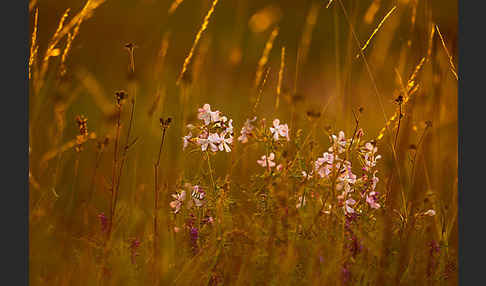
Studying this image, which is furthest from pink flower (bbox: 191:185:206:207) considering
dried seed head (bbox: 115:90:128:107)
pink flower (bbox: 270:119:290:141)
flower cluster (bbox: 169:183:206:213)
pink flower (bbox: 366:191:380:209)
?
pink flower (bbox: 366:191:380:209)

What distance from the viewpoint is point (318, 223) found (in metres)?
2.19

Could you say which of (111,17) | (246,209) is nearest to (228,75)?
(111,17)

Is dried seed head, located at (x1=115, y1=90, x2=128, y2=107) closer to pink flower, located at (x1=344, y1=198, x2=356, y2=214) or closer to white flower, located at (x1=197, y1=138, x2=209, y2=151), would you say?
white flower, located at (x1=197, y1=138, x2=209, y2=151)

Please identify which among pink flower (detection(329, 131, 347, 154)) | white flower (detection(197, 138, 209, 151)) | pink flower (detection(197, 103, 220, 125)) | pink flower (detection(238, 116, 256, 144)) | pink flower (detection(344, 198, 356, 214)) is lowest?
pink flower (detection(344, 198, 356, 214))

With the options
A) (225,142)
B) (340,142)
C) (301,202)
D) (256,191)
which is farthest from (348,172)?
(225,142)

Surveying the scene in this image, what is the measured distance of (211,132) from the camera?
2377mm

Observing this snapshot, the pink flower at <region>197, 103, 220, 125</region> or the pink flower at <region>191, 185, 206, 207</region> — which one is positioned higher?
the pink flower at <region>197, 103, 220, 125</region>

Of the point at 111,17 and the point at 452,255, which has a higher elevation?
the point at 111,17

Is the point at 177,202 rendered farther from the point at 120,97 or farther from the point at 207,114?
the point at 120,97

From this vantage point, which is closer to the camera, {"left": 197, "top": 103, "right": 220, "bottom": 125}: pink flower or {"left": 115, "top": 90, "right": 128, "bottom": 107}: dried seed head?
{"left": 115, "top": 90, "right": 128, "bottom": 107}: dried seed head

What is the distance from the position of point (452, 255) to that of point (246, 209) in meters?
0.85

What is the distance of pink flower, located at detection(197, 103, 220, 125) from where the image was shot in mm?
2324

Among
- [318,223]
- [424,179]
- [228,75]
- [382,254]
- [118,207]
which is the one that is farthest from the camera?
[228,75]

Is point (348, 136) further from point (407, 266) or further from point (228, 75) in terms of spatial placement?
point (228, 75)
